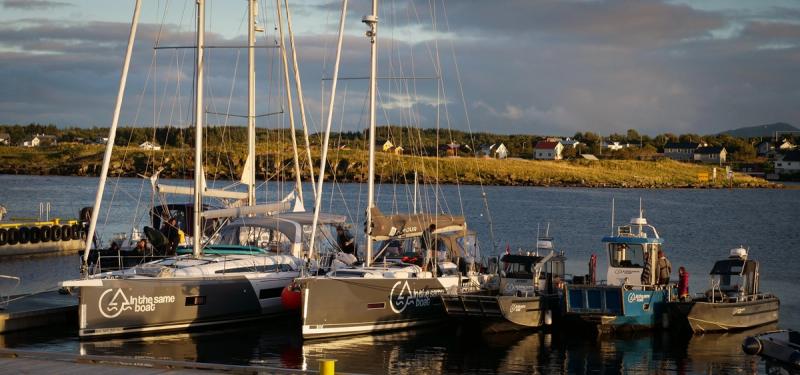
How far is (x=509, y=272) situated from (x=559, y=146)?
169m

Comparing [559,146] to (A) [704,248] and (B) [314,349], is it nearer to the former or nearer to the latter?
(A) [704,248]

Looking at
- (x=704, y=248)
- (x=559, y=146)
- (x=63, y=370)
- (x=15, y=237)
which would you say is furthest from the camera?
(x=559, y=146)

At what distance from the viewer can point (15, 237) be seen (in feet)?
148

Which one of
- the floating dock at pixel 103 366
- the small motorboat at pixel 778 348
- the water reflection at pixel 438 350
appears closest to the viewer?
the floating dock at pixel 103 366

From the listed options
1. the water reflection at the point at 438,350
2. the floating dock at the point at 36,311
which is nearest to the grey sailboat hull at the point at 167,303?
the water reflection at the point at 438,350

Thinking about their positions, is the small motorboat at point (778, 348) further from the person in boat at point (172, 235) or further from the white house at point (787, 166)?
the white house at point (787, 166)

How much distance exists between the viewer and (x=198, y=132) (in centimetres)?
2853

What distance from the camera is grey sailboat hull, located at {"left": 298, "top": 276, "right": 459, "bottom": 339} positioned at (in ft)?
86.1

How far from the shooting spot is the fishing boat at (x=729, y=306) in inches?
1136

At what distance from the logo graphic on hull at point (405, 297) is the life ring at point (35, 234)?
24.1 metres

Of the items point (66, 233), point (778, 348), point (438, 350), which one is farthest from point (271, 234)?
point (66, 233)

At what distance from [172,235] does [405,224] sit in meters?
9.52

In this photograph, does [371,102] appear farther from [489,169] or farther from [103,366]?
[489,169]

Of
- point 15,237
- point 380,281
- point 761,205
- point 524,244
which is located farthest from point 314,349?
Result: point 761,205
